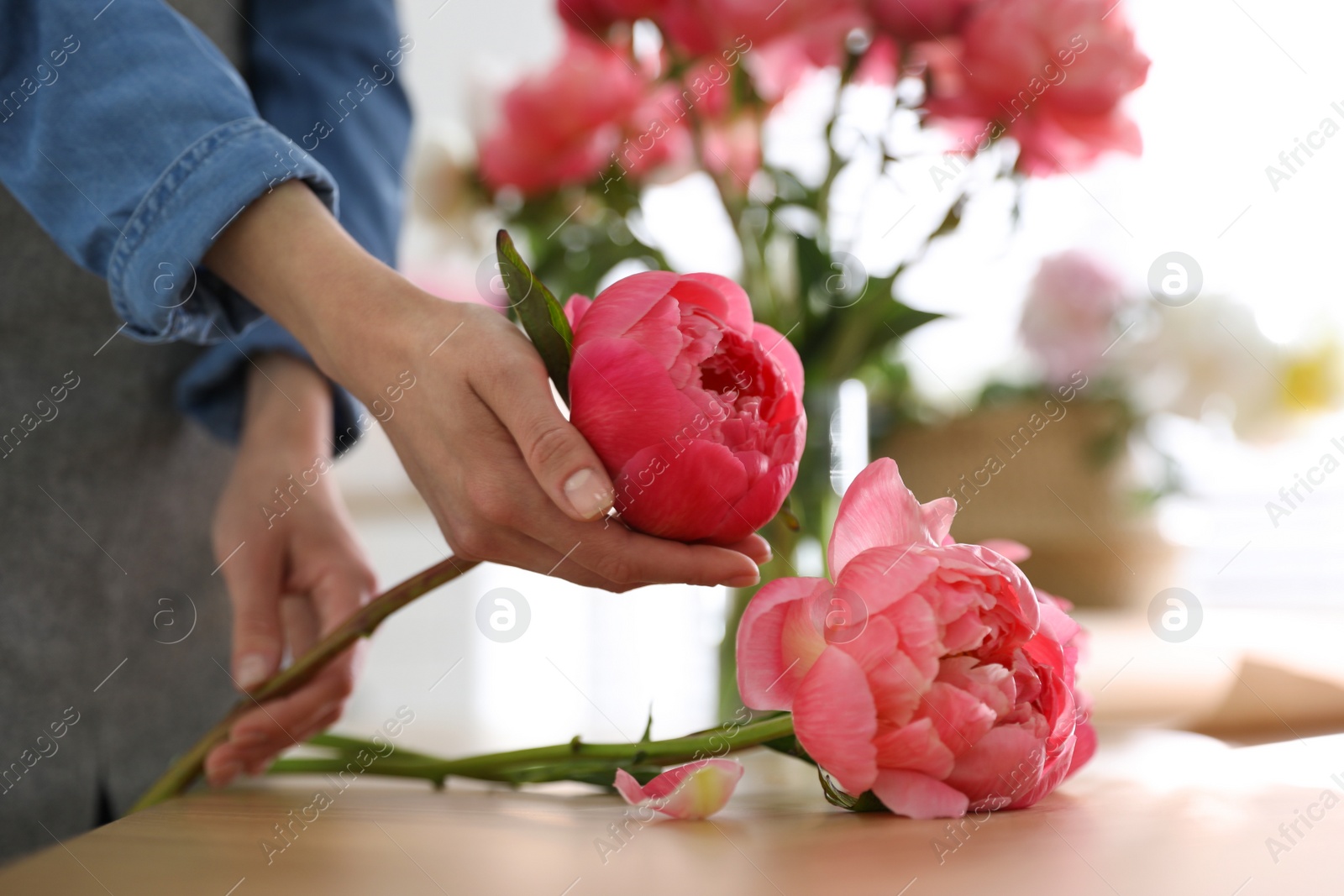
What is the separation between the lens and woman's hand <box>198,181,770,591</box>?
281 millimetres

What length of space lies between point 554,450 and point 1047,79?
1.26ft

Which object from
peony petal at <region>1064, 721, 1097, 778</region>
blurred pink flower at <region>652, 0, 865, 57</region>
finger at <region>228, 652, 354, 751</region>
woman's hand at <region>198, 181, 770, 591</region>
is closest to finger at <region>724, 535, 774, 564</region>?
woman's hand at <region>198, 181, 770, 591</region>

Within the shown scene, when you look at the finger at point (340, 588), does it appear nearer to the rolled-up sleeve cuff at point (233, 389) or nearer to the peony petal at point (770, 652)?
the rolled-up sleeve cuff at point (233, 389)

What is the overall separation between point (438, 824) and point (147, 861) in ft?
0.27

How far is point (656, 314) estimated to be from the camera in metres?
0.29

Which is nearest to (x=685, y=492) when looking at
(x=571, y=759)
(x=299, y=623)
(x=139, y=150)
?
(x=571, y=759)

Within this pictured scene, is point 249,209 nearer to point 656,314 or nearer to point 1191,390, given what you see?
point 656,314

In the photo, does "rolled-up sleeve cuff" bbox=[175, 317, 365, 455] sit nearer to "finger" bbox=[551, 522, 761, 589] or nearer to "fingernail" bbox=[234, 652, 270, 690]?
"fingernail" bbox=[234, 652, 270, 690]

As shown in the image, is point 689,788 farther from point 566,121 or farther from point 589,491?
point 566,121

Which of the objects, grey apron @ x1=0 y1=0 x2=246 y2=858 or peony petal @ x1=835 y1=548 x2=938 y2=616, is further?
grey apron @ x1=0 y1=0 x2=246 y2=858

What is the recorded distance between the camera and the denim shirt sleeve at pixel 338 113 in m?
0.61

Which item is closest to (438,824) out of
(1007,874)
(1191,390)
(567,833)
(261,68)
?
(567,833)

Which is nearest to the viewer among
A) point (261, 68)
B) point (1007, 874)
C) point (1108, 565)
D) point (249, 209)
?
point (1007, 874)

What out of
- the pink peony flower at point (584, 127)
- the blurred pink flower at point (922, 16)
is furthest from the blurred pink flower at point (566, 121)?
the blurred pink flower at point (922, 16)
